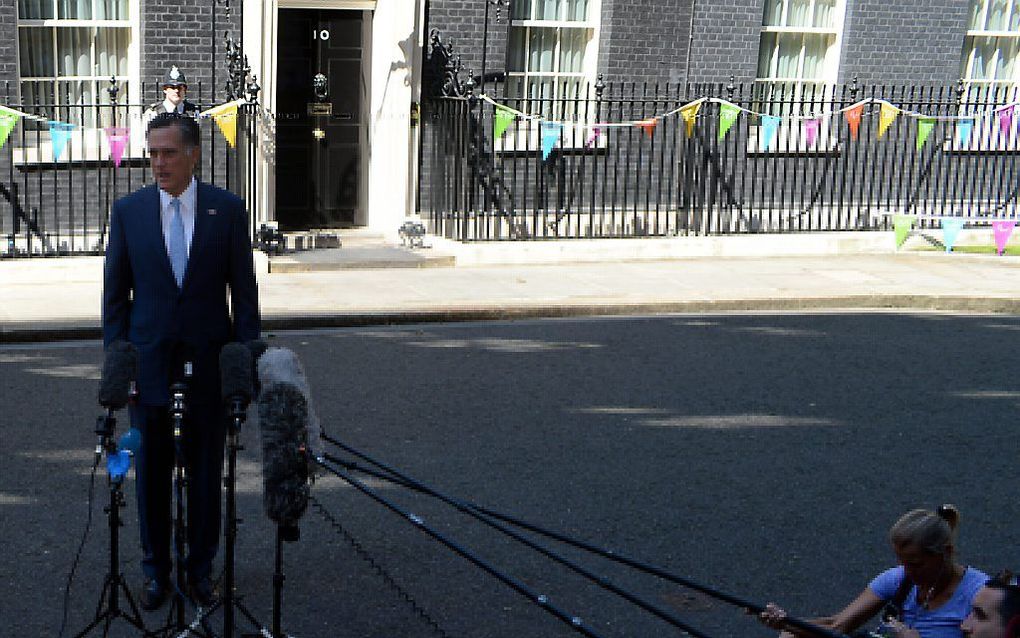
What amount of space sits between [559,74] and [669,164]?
6.24ft

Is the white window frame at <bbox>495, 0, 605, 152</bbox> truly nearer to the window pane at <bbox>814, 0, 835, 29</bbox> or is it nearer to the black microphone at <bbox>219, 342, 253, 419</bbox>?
the window pane at <bbox>814, 0, 835, 29</bbox>

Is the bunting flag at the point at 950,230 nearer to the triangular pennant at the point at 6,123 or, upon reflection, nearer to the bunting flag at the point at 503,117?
the bunting flag at the point at 503,117

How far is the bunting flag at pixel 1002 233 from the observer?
16.2 m

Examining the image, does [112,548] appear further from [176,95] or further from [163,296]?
[176,95]

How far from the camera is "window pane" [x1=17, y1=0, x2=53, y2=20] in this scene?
43.0 ft

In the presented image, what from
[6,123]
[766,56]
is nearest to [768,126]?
[766,56]

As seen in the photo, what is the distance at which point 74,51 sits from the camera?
533 inches

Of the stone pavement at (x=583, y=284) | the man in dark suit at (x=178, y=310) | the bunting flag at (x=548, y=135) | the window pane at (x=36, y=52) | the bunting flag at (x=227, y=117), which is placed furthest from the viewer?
the bunting flag at (x=548, y=135)

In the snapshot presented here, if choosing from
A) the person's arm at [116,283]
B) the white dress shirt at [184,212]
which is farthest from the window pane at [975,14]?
the person's arm at [116,283]

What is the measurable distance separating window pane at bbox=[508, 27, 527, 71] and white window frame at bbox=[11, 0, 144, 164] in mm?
4539

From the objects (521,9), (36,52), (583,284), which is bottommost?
(583,284)

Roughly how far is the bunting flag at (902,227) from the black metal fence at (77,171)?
26.2ft

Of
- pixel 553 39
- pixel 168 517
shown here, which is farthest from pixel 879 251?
pixel 168 517

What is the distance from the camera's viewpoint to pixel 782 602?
603 cm
